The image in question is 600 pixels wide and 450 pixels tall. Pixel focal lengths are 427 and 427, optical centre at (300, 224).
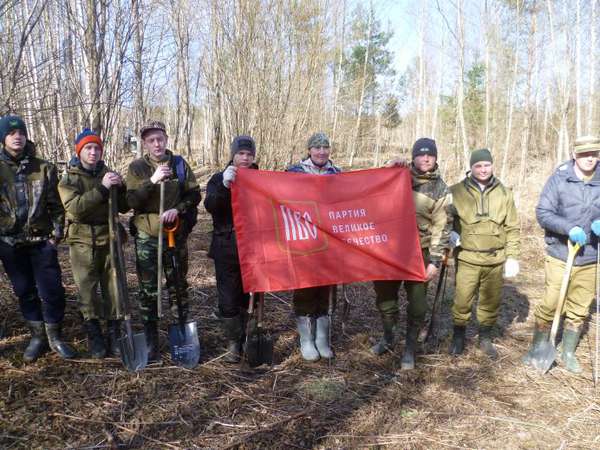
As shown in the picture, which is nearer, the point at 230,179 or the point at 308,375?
the point at 230,179

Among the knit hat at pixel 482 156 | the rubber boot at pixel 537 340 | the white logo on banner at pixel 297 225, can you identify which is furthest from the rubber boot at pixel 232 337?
the rubber boot at pixel 537 340

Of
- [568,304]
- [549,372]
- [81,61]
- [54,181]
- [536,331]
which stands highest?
[81,61]

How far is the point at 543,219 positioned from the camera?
4.75 meters

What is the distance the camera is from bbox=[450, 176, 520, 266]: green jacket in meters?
4.71

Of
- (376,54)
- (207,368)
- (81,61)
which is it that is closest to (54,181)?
(207,368)

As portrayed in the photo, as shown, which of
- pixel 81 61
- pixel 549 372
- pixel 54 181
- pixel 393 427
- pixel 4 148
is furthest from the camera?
pixel 81 61

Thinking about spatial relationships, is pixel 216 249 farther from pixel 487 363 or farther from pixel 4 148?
pixel 487 363

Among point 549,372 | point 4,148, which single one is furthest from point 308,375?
point 4,148

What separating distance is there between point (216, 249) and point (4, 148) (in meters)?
2.15

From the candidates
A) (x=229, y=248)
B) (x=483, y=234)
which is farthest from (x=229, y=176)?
(x=483, y=234)

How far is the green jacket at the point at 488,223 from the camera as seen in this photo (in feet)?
15.4

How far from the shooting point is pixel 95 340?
434 centimetres

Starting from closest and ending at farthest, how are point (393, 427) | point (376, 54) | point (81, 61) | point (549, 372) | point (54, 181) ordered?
point (393, 427)
point (54, 181)
point (549, 372)
point (81, 61)
point (376, 54)

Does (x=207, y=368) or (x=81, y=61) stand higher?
(x=81, y=61)
